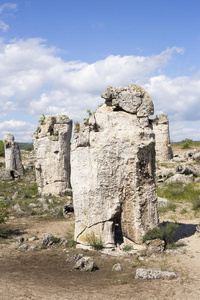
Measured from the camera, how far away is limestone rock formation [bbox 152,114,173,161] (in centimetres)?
2398

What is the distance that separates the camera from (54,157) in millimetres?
15961

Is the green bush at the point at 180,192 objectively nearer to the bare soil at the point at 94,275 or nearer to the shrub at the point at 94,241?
the bare soil at the point at 94,275

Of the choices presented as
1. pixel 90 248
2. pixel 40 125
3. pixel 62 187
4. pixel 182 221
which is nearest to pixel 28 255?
pixel 90 248

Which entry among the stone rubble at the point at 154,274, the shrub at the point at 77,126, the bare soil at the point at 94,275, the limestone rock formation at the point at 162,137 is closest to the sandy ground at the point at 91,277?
the bare soil at the point at 94,275

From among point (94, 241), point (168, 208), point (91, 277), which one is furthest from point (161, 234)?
point (168, 208)

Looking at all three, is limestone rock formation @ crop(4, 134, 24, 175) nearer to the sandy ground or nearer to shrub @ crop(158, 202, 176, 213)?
shrub @ crop(158, 202, 176, 213)

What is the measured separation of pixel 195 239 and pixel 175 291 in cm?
366

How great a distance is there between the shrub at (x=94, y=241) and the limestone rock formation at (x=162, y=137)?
1686cm

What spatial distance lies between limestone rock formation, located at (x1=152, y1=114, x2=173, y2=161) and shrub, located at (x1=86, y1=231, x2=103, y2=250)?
16863mm

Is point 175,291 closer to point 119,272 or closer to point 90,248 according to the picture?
point 119,272

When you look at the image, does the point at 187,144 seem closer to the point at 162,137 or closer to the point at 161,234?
the point at 162,137

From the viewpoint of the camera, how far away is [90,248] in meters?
8.20

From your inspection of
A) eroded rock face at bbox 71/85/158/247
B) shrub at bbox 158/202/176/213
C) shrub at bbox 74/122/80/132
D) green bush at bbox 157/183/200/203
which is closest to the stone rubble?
eroded rock face at bbox 71/85/158/247

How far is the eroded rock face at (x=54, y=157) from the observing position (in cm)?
1598
